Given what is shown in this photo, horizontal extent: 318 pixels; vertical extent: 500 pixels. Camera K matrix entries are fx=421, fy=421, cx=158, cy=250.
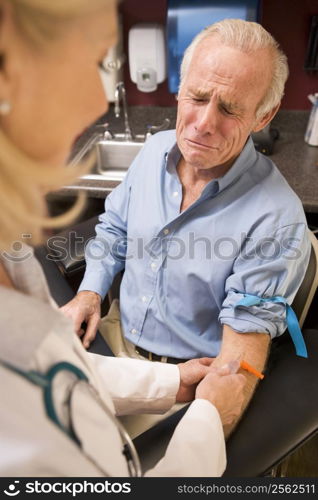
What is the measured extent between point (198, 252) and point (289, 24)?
1261mm

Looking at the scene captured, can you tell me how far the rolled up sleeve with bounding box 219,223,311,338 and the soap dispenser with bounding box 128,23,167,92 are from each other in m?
1.15

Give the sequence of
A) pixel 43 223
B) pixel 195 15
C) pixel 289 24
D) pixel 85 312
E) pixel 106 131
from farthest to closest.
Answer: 1. pixel 106 131
2. pixel 289 24
3. pixel 195 15
4. pixel 85 312
5. pixel 43 223

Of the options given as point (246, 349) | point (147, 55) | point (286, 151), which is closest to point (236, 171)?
point (246, 349)

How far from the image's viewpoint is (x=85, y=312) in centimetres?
120

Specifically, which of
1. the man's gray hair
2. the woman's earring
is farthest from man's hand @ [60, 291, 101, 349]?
the woman's earring

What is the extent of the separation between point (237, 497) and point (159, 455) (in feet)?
0.64

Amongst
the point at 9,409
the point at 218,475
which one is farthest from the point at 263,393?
the point at 9,409

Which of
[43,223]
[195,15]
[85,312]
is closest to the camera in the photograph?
[43,223]

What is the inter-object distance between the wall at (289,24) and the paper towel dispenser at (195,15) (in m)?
0.18

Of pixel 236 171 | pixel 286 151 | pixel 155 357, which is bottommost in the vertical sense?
pixel 155 357

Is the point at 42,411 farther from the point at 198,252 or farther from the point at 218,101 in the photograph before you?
the point at 218,101

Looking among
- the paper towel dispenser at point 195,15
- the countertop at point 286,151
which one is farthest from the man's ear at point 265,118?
the paper towel dispenser at point 195,15

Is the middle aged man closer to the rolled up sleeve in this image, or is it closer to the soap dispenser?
the rolled up sleeve

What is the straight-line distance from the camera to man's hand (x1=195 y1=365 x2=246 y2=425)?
2.82ft
